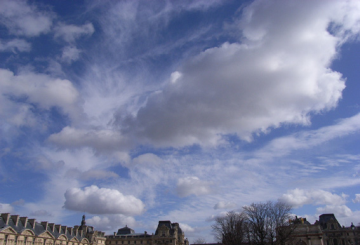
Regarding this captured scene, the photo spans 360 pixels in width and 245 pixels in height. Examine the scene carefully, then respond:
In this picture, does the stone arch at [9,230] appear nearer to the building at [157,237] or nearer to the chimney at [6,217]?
the chimney at [6,217]

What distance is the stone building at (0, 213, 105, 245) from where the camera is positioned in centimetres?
7681

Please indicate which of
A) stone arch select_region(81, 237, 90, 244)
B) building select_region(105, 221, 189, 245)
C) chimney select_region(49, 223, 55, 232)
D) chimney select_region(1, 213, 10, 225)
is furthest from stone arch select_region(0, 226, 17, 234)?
building select_region(105, 221, 189, 245)

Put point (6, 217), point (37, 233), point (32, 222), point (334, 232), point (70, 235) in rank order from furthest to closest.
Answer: point (334, 232), point (70, 235), point (37, 233), point (32, 222), point (6, 217)

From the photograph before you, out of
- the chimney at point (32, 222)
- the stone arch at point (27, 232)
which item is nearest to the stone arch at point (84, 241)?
the chimney at point (32, 222)

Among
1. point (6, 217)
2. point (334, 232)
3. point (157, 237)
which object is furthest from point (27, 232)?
point (334, 232)

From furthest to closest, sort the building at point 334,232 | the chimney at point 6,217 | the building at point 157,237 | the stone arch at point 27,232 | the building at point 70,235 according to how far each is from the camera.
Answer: the building at point 157,237
the building at point 334,232
the stone arch at point 27,232
the building at point 70,235
the chimney at point 6,217

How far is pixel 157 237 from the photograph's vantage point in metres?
118

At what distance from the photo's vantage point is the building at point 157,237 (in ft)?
386

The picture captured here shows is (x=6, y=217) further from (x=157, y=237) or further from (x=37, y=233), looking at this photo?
(x=157, y=237)

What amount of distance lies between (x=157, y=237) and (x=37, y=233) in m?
45.4

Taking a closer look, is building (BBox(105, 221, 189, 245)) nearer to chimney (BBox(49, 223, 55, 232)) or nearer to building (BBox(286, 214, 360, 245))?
chimney (BBox(49, 223, 55, 232))

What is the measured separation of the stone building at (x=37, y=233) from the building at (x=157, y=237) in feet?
31.0

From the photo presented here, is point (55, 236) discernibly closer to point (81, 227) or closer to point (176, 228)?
point (81, 227)

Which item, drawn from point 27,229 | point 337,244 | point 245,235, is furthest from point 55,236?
point 337,244
